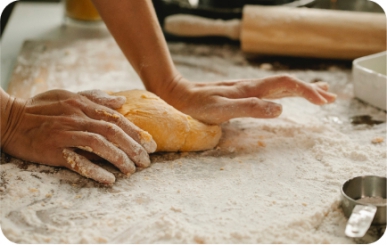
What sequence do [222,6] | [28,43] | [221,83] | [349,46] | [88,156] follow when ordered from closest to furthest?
[88,156], [221,83], [349,46], [28,43], [222,6]

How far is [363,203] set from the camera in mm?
1054

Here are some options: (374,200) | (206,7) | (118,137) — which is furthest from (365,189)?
(206,7)

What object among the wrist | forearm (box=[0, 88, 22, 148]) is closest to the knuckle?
the wrist

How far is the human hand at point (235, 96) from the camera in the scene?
56.0 inches

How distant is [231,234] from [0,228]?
0.55m

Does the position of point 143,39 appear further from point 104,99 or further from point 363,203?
point 363,203

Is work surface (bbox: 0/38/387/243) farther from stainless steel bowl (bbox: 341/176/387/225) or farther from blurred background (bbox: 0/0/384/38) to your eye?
blurred background (bbox: 0/0/384/38)

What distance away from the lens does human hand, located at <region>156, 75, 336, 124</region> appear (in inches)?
56.0

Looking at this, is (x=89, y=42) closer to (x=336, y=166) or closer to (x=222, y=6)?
Answer: (x=222, y=6)

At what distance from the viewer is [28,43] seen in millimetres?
2342

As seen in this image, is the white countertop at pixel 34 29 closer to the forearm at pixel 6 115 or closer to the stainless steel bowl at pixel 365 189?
the forearm at pixel 6 115

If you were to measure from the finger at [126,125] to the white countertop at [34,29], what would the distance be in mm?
995

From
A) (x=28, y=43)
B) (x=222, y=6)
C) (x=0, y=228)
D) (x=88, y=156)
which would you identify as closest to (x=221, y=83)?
(x=88, y=156)

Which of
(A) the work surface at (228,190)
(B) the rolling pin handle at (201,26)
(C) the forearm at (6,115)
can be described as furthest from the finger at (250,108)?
(B) the rolling pin handle at (201,26)
